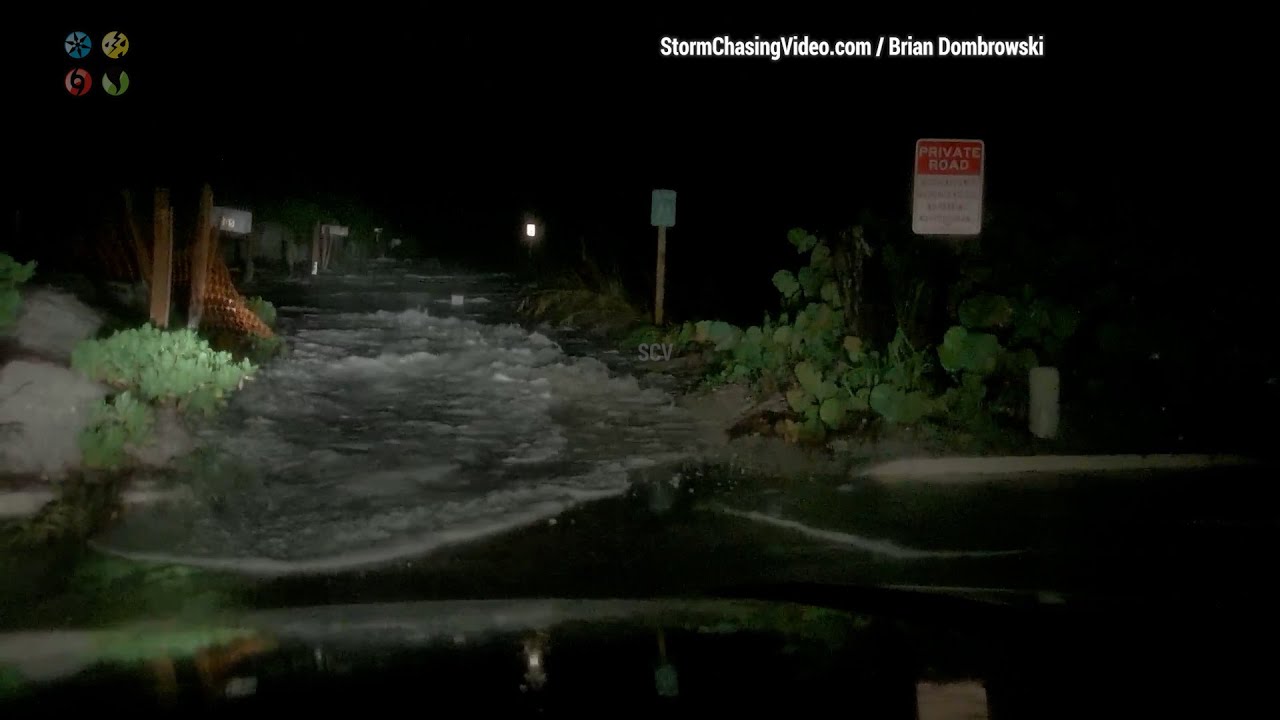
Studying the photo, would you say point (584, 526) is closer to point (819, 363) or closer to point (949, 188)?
point (819, 363)

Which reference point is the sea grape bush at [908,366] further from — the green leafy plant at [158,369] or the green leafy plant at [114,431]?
the green leafy plant at [114,431]

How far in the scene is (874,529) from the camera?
888 cm

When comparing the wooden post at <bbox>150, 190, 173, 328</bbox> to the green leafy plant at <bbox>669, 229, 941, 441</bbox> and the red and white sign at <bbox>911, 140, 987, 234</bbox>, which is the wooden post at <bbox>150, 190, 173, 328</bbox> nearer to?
the green leafy plant at <bbox>669, 229, 941, 441</bbox>

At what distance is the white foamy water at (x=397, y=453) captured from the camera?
8430mm

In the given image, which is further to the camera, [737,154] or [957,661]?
[737,154]

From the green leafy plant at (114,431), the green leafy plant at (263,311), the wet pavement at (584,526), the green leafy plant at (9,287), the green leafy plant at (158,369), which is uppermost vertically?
the green leafy plant at (9,287)

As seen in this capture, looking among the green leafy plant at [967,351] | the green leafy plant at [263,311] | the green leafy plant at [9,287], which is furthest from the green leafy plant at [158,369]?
the green leafy plant at [967,351]

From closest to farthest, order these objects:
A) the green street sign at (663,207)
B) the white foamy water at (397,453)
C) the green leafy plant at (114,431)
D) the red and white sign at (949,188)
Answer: the white foamy water at (397,453), the green leafy plant at (114,431), the red and white sign at (949,188), the green street sign at (663,207)

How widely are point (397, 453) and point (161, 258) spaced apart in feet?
13.1

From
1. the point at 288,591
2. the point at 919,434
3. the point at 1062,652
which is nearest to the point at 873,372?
the point at 919,434

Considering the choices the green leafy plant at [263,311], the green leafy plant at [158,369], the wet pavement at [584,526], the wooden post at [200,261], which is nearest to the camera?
the wet pavement at [584,526]

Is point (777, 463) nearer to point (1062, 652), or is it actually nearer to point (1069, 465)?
point (1069, 465)

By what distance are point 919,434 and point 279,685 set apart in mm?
7973

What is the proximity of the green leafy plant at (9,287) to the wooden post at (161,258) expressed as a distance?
3.91 feet
